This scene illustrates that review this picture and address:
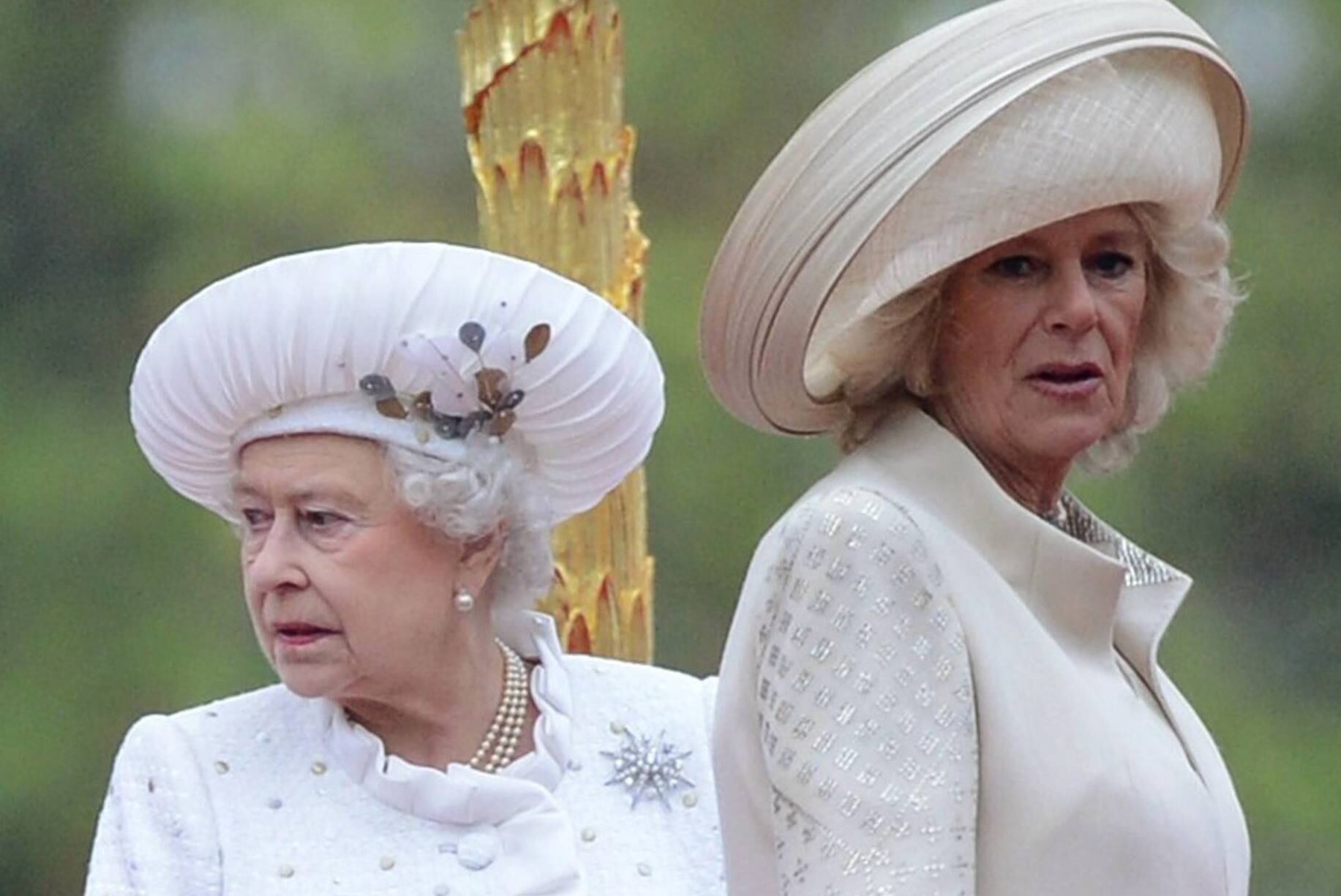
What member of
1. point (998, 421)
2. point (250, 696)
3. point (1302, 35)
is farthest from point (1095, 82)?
point (1302, 35)

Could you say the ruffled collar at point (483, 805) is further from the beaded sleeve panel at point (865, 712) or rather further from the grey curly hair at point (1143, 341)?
the beaded sleeve panel at point (865, 712)

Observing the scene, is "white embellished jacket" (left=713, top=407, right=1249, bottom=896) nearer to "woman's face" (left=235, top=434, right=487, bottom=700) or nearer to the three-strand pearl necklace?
"woman's face" (left=235, top=434, right=487, bottom=700)

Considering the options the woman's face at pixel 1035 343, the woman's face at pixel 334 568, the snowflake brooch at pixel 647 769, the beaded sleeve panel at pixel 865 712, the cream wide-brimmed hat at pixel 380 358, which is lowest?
the beaded sleeve panel at pixel 865 712

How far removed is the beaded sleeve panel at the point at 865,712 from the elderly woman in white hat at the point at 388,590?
1367 millimetres

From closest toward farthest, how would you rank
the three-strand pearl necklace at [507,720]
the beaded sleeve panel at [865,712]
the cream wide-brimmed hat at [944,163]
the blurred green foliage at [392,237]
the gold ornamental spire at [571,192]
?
the beaded sleeve panel at [865,712] < the cream wide-brimmed hat at [944,163] < the three-strand pearl necklace at [507,720] < the gold ornamental spire at [571,192] < the blurred green foliage at [392,237]

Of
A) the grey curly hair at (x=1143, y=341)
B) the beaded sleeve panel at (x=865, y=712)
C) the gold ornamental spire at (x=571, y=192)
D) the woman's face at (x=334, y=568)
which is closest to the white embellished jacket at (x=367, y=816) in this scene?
the woman's face at (x=334, y=568)

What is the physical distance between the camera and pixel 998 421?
3.06 metres

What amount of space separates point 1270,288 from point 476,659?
5.19 metres

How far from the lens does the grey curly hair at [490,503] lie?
13.9 feet

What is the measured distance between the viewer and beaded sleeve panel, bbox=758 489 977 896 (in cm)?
280

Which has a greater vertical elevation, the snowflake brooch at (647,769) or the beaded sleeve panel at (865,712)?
the snowflake brooch at (647,769)

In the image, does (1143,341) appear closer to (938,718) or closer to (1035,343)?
(1035,343)

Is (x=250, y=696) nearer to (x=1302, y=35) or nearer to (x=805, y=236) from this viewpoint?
(x=805, y=236)

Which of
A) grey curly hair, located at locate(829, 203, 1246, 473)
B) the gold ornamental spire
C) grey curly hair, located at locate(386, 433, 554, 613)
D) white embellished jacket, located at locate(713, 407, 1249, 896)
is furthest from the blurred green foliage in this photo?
white embellished jacket, located at locate(713, 407, 1249, 896)
